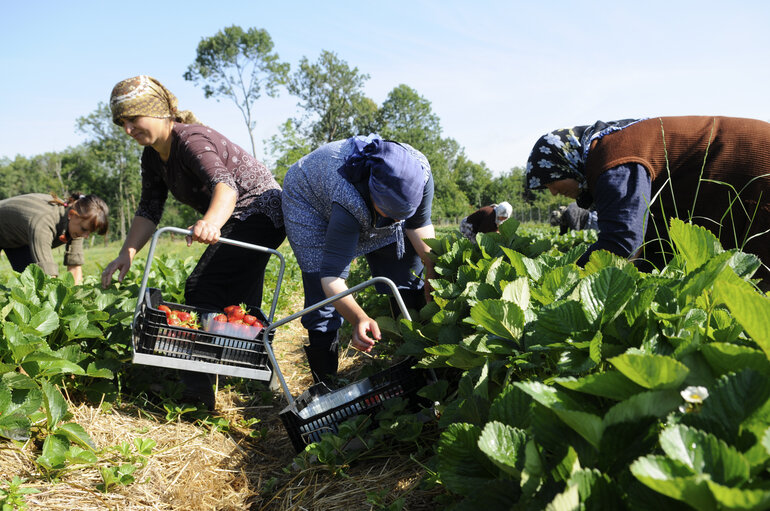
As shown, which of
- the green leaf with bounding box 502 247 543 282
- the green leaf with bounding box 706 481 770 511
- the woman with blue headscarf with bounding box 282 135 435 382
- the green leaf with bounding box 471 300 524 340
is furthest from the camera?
the woman with blue headscarf with bounding box 282 135 435 382

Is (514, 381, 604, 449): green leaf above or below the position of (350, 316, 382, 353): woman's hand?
above

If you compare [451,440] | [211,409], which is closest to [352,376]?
[211,409]

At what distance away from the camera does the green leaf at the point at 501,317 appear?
126 cm

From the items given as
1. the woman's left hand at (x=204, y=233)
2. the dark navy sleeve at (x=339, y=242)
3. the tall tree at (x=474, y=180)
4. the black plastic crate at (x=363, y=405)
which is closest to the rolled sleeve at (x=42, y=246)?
the woman's left hand at (x=204, y=233)

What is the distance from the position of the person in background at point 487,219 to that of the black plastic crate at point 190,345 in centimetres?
536

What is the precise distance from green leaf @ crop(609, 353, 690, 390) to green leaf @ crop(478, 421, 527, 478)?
9.2 inches

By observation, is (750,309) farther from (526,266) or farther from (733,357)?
(526,266)

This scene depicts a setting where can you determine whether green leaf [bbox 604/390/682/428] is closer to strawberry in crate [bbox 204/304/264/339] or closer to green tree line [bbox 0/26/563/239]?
strawberry in crate [bbox 204/304/264/339]

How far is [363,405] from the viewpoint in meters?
2.42

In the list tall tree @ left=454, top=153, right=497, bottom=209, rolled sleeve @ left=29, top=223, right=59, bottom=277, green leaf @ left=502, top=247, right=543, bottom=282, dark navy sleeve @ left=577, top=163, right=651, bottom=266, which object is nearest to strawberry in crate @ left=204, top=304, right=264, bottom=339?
green leaf @ left=502, top=247, right=543, bottom=282

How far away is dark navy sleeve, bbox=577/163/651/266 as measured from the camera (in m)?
2.48

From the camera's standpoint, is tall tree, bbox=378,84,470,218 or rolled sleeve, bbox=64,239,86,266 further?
tall tree, bbox=378,84,470,218

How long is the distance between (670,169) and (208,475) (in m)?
2.89

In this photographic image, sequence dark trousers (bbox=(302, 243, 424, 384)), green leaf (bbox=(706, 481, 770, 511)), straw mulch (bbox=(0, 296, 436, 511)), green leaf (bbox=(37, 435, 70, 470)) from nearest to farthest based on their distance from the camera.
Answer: green leaf (bbox=(706, 481, 770, 511)), straw mulch (bbox=(0, 296, 436, 511)), green leaf (bbox=(37, 435, 70, 470)), dark trousers (bbox=(302, 243, 424, 384))
